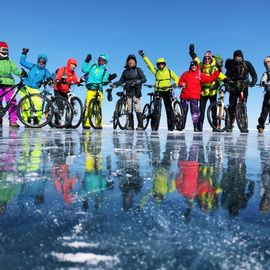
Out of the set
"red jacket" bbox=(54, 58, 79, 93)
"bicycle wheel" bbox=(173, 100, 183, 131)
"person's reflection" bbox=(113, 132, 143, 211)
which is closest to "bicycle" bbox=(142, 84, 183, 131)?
"bicycle wheel" bbox=(173, 100, 183, 131)

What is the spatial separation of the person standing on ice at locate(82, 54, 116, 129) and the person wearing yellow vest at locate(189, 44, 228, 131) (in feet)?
8.23

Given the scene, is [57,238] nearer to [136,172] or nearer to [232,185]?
[232,185]

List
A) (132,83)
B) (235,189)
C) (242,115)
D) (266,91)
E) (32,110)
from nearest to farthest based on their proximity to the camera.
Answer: (235,189) → (32,110) → (266,91) → (242,115) → (132,83)

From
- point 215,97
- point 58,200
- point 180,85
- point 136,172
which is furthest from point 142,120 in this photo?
point 58,200

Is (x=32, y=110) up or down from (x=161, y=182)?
up

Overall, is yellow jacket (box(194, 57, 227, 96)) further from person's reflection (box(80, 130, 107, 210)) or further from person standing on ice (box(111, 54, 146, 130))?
person's reflection (box(80, 130, 107, 210))

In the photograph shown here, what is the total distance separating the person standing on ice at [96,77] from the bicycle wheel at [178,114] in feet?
6.64

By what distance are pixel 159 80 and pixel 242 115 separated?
2.54 metres

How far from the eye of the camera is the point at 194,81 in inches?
359

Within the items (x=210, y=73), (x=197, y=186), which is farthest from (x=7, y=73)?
(x=197, y=186)

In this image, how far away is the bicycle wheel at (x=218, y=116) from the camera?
355 inches

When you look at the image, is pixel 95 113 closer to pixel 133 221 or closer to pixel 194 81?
pixel 194 81

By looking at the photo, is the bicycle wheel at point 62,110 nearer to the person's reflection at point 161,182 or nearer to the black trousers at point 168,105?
the black trousers at point 168,105

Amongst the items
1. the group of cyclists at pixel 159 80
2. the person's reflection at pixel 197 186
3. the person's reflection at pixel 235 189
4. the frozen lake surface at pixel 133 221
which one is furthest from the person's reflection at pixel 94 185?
the group of cyclists at pixel 159 80
